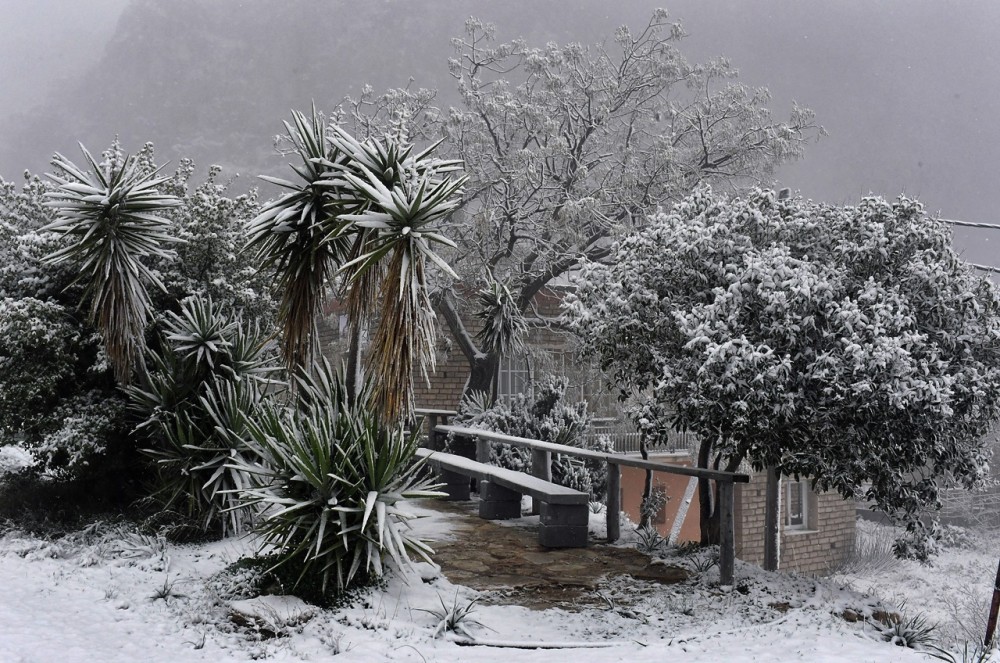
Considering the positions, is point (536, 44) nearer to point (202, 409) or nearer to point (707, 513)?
point (202, 409)

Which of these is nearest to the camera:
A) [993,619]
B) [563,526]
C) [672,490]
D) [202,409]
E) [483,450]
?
[993,619]

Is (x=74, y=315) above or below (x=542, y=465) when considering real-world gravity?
above

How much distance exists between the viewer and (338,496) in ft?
21.0

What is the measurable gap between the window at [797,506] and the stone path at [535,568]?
49.8 ft

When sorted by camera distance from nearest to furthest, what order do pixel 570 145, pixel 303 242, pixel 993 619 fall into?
pixel 993 619 → pixel 303 242 → pixel 570 145

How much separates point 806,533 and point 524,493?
15597 mm

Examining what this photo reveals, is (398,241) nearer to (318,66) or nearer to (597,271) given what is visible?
(597,271)

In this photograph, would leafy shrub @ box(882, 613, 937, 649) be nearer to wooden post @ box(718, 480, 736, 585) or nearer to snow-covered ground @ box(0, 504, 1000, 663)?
snow-covered ground @ box(0, 504, 1000, 663)

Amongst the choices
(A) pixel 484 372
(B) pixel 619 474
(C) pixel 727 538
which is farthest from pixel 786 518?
(C) pixel 727 538

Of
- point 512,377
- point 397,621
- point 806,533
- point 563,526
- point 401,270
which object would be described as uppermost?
point 401,270

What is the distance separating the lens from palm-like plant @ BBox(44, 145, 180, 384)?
27.7 feet

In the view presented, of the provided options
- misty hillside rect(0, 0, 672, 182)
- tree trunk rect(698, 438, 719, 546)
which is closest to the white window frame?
tree trunk rect(698, 438, 719, 546)

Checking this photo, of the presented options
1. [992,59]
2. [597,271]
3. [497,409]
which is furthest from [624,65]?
[992,59]

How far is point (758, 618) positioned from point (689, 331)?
223 centimetres
